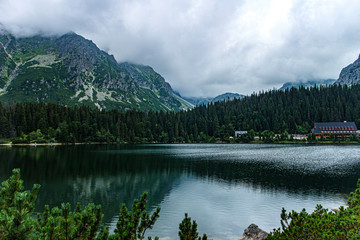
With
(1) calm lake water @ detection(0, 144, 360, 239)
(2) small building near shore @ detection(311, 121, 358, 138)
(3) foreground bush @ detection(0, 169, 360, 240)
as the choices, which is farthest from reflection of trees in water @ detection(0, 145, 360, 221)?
(2) small building near shore @ detection(311, 121, 358, 138)

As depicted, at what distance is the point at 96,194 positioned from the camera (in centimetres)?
3105

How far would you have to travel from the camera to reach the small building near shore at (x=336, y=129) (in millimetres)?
190500

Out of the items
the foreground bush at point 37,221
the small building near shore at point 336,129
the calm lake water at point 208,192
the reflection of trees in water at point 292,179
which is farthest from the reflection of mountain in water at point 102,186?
the small building near shore at point 336,129

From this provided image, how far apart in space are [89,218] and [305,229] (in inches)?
394

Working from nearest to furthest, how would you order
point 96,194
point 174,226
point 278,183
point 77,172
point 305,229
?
1. point 305,229
2. point 174,226
3. point 96,194
4. point 278,183
5. point 77,172

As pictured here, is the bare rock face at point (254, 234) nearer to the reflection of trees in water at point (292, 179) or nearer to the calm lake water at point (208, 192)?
the calm lake water at point (208, 192)

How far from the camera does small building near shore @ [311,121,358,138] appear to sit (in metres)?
190

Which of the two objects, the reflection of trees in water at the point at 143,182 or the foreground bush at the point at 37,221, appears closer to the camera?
the foreground bush at the point at 37,221

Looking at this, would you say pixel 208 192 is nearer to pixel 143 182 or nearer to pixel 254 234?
pixel 143 182

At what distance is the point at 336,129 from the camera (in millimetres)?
193500

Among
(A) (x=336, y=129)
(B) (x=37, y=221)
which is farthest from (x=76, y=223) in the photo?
(A) (x=336, y=129)

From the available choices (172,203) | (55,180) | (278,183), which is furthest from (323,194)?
(55,180)

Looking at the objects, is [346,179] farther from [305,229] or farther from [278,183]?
[305,229]

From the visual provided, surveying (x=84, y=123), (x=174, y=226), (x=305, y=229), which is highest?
(x=84, y=123)
